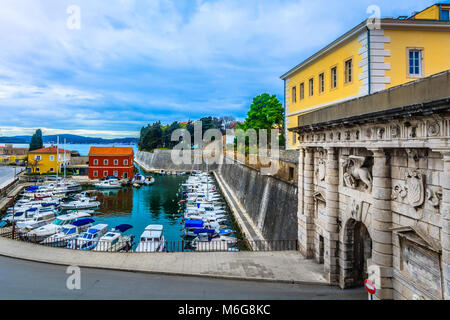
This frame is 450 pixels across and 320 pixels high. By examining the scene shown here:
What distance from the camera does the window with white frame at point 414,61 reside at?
1296 centimetres

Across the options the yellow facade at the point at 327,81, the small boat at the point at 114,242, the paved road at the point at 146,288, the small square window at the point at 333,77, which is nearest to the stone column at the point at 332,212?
the paved road at the point at 146,288

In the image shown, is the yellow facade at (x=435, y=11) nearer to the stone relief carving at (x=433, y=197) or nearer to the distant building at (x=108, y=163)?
the stone relief carving at (x=433, y=197)

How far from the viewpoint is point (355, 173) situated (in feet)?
29.7

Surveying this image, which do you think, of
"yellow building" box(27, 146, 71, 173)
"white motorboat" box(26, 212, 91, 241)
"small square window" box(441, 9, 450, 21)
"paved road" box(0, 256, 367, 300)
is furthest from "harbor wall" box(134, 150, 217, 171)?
"paved road" box(0, 256, 367, 300)

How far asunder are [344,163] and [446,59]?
814cm

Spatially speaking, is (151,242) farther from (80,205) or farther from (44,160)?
(44,160)

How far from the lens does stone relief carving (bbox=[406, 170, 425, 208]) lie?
6488 millimetres

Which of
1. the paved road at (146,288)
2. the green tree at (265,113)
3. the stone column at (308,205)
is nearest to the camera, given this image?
the paved road at (146,288)

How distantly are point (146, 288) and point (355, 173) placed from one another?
8.14m

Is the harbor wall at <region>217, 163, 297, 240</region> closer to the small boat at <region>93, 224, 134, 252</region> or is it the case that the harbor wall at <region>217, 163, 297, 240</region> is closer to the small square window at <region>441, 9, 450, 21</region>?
the small boat at <region>93, 224, 134, 252</region>

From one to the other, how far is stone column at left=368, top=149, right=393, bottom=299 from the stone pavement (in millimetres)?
3183

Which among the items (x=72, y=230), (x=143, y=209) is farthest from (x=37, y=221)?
(x=143, y=209)

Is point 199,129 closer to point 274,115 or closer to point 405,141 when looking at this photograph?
point 274,115

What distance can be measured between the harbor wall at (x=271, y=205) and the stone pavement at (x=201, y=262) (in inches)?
187
